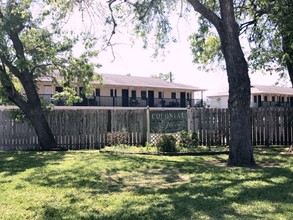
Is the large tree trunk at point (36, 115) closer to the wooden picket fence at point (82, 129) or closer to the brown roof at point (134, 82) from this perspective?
the wooden picket fence at point (82, 129)

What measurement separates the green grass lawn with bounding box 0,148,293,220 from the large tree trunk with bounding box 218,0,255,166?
0.76 metres

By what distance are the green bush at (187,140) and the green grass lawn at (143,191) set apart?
442cm

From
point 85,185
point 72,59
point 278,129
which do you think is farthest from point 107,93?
point 85,185

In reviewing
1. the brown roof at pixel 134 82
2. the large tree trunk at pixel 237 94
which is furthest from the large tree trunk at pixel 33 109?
the brown roof at pixel 134 82

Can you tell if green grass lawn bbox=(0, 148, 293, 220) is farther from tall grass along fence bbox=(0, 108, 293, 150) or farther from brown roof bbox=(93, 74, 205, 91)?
brown roof bbox=(93, 74, 205, 91)

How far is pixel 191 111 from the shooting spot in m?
17.6

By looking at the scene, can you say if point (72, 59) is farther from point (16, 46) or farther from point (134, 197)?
point (134, 197)

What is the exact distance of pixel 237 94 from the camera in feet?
35.8

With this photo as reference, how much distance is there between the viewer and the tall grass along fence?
17.4 m

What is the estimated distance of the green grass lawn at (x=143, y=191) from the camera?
5.93 m

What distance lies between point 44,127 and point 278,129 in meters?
10.4

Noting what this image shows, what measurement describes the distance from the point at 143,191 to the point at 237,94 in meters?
4.71

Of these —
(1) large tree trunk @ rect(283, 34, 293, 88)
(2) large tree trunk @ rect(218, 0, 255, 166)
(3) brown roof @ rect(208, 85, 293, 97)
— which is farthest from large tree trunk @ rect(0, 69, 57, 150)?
(3) brown roof @ rect(208, 85, 293, 97)

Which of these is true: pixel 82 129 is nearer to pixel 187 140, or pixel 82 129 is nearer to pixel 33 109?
pixel 33 109
